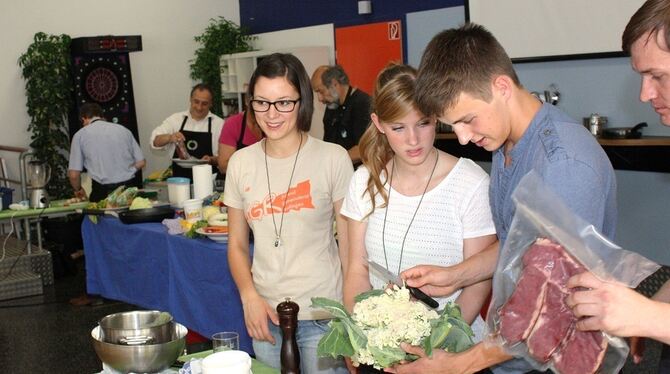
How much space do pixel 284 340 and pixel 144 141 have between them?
8679 mm

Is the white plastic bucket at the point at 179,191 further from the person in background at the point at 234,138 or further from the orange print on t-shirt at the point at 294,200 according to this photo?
the orange print on t-shirt at the point at 294,200

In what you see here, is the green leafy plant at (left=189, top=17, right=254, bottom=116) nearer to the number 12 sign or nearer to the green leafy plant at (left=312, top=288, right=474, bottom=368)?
the number 12 sign

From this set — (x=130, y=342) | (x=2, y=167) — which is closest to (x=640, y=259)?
(x=130, y=342)

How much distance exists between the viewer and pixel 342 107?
6.40 metres

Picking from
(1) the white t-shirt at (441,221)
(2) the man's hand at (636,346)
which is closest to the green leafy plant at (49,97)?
(1) the white t-shirt at (441,221)

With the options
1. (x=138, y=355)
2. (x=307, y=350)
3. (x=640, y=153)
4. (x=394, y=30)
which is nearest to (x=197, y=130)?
(x=394, y=30)

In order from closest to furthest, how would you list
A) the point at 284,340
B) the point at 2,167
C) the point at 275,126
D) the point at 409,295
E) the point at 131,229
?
the point at 409,295
the point at 284,340
the point at 275,126
the point at 131,229
the point at 2,167

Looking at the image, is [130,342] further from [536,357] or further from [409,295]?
[536,357]

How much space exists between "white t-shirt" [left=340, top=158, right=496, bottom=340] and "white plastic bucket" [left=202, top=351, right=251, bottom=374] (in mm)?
517

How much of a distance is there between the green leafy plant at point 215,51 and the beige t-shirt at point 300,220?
8.00 metres

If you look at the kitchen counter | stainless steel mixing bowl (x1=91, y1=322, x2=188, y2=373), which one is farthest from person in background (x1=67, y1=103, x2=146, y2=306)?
stainless steel mixing bowl (x1=91, y1=322, x2=188, y2=373)

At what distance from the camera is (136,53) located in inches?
405

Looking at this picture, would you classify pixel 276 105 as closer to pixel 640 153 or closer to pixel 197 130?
pixel 640 153

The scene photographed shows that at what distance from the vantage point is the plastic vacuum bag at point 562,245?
1361 mm
